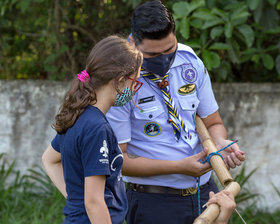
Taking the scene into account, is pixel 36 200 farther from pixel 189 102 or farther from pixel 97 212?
pixel 97 212

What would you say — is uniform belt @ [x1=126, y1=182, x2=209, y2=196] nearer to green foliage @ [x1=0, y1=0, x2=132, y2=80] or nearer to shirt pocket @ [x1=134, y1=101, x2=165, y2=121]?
shirt pocket @ [x1=134, y1=101, x2=165, y2=121]

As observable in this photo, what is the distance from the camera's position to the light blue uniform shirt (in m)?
2.17

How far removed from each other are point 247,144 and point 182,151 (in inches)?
76.0

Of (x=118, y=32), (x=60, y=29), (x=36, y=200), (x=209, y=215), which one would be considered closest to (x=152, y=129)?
(x=209, y=215)

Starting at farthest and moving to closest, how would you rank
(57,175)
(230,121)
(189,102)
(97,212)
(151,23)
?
(230,121) < (189,102) < (151,23) < (57,175) < (97,212)

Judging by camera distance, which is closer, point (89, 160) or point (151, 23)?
point (89, 160)

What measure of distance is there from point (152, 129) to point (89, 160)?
60cm

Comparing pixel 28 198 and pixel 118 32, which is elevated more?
pixel 118 32

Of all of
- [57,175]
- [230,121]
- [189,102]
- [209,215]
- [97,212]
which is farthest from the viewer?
[230,121]

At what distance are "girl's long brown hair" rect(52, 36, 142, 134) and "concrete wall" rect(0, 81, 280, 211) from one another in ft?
7.80

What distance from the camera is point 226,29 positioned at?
3406mm

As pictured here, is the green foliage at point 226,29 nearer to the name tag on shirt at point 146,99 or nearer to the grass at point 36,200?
the grass at point 36,200

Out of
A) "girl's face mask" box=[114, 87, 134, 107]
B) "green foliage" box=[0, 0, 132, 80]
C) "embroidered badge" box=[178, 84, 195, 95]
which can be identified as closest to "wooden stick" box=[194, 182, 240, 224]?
"girl's face mask" box=[114, 87, 134, 107]

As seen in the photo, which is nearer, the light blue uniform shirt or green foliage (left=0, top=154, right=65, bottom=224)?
the light blue uniform shirt
